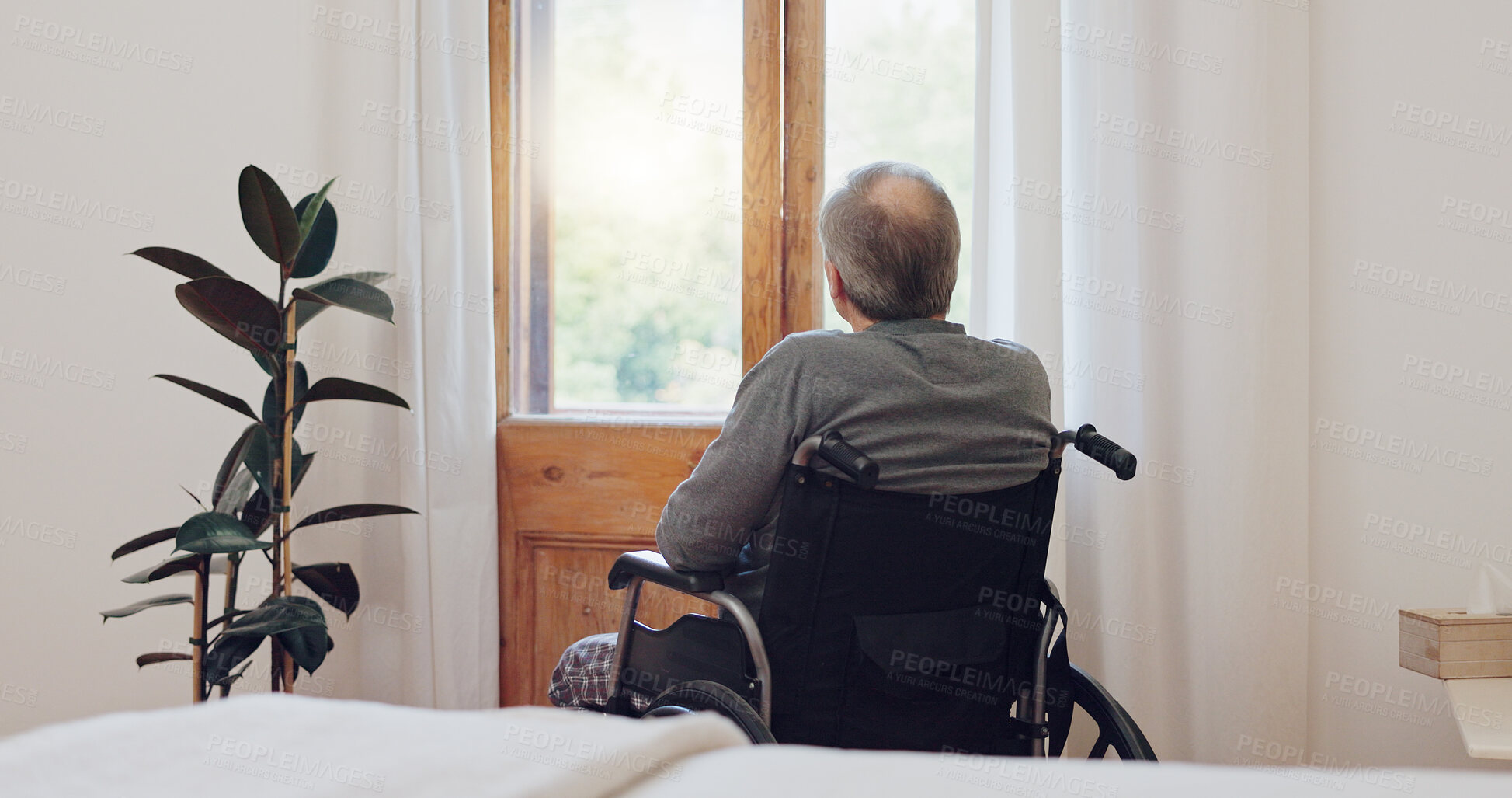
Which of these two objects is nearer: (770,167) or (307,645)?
(307,645)

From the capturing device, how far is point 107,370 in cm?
227

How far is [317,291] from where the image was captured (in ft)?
5.55

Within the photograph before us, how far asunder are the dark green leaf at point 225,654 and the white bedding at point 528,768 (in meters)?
1.22

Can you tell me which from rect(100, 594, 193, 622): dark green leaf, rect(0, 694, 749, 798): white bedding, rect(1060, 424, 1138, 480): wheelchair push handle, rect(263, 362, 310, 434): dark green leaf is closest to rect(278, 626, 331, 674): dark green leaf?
rect(100, 594, 193, 622): dark green leaf

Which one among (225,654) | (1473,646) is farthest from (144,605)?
(1473,646)

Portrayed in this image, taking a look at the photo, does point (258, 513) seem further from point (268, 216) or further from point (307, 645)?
point (268, 216)

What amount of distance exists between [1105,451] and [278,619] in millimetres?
1385

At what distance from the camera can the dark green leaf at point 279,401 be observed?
5.75 ft

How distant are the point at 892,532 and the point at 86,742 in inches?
31.9

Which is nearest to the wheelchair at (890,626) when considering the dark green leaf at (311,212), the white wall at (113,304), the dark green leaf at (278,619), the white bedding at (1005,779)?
the white bedding at (1005,779)

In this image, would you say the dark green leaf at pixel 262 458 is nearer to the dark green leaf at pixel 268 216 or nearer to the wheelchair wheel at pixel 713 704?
the dark green leaf at pixel 268 216

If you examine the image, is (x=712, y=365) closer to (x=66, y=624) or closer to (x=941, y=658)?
(x=941, y=658)

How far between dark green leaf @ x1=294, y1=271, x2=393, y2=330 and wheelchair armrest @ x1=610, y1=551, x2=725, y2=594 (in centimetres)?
79

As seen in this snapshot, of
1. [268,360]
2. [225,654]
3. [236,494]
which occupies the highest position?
[268,360]
